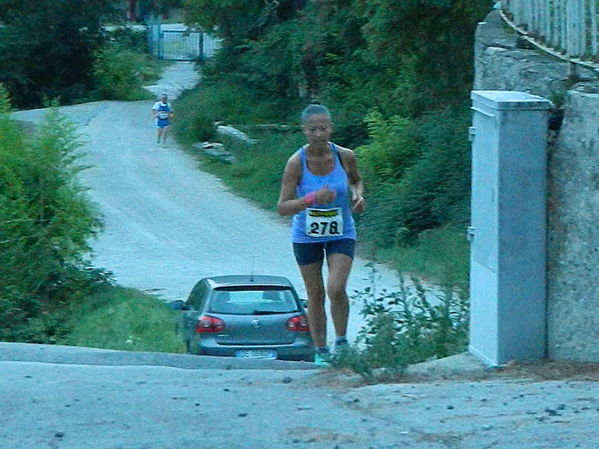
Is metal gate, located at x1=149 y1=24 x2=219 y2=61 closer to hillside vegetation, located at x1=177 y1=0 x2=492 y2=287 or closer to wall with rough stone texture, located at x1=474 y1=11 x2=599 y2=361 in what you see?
hillside vegetation, located at x1=177 y1=0 x2=492 y2=287

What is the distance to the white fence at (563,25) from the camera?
738 cm

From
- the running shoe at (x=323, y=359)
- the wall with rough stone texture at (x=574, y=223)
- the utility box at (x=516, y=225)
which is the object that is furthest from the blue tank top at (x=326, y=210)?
the wall with rough stone texture at (x=574, y=223)

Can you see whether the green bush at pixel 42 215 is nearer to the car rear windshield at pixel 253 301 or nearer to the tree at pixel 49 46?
the car rear windshield at pixel 253 301

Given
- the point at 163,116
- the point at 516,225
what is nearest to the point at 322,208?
the point at 516,225

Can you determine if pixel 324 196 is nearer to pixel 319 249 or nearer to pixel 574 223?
pixel 319 249

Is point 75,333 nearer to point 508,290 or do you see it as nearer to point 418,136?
point 508,290

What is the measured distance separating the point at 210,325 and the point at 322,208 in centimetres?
457

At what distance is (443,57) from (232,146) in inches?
519

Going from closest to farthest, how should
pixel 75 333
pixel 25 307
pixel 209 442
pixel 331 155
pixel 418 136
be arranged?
pixel 209 442
pixel 331 155
pixel 75 333
pixel 25 307
pixel 418 136

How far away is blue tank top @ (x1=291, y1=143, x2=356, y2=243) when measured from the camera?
324 inches

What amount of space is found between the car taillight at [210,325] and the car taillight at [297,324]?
2.45ft

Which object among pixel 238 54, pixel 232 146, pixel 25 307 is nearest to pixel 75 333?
pixel 25 307

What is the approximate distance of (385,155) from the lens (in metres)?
26.7

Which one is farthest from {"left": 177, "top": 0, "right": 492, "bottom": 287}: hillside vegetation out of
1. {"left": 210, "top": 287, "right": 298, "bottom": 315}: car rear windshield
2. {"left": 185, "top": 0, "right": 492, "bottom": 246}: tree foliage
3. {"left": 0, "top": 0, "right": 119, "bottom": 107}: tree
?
{"left": 0, "top": 0, "right": 119, "bottom": 107}: tree
